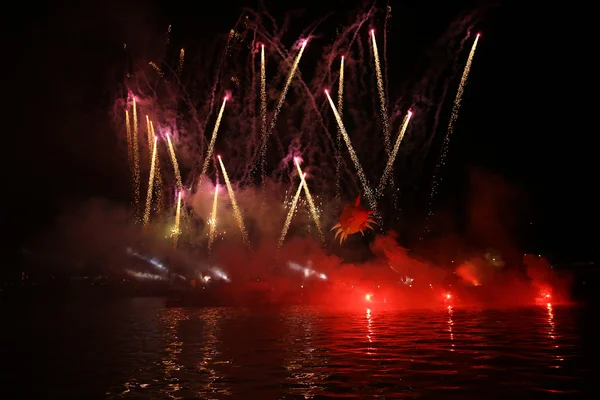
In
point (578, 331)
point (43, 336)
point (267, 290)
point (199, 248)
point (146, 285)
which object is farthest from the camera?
point (146, 285)

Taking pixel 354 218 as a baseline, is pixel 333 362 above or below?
below

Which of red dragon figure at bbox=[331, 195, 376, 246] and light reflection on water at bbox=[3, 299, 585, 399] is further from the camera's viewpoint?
red dragon figure at bbox=[331, 195, 376, 246]

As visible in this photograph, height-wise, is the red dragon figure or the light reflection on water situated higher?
the red dragon figure

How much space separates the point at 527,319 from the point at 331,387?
20.8 meters

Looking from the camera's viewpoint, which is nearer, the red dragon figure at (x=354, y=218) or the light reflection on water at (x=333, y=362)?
the light reflection on water at (x=333, y=362)

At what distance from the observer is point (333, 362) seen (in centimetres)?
1723

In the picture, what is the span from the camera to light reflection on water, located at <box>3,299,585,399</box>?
43.5ft

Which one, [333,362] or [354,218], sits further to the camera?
[354,218]

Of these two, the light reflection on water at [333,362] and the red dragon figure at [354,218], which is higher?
the red dragon figure at [354,218]

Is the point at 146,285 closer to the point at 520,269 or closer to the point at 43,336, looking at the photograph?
the point at 520,269

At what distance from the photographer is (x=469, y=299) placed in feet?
168

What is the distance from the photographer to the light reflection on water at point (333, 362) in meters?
13.3

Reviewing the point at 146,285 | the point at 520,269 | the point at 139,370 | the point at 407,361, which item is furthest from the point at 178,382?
the point at 146,285

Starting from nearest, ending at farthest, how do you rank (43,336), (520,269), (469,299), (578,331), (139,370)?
(139,370) → (578,331) → (43,336) → (469,299) → (520,269)
